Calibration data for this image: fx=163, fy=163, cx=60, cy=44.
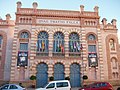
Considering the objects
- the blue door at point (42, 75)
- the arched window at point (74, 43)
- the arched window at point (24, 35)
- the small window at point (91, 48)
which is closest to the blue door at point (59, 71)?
the blue door at point (42, 75)

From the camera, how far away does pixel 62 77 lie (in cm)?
2894

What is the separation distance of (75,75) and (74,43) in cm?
594

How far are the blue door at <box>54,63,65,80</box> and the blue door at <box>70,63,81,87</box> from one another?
1645 millimetres

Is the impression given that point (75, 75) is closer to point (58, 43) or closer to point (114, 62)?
point (58, 43)

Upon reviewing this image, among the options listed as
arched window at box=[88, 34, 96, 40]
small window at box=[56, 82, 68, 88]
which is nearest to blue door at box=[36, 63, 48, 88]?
arched window at box=[88, 34, 96, 40]

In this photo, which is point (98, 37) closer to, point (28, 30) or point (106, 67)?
point (106, 67)

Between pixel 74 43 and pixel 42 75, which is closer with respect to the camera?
pixel 42 75

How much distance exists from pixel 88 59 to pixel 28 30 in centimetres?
1233

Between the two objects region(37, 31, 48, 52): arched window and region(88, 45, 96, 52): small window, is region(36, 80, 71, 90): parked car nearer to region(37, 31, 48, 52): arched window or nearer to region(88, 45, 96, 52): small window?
region(37, 31, 48, 52): arched window

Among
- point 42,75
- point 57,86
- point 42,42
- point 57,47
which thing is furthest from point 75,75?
point 57,86

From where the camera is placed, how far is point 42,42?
30.2 meters

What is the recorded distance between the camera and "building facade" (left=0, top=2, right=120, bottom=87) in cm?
2884

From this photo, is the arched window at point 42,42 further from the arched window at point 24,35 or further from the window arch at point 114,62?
the window arch at point 114,62

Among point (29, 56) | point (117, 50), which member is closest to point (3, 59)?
point (29, 56)
